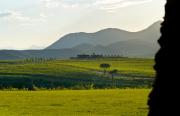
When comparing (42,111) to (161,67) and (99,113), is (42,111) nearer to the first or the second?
(99,113)

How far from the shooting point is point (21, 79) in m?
164

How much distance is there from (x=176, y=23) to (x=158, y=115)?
2.04 metres

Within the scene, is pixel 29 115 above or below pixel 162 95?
below

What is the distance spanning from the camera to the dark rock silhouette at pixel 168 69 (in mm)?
10203

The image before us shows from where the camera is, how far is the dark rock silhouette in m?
10.2

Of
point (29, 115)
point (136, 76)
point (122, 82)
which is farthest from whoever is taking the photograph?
point (136, 76)

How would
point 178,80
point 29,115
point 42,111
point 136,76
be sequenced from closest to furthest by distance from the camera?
point 178,80 → point 29,115 → point 42,111 → point 136,76

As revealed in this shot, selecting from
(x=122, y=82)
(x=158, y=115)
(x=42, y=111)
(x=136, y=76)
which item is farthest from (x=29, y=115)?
(x=136, y=76)

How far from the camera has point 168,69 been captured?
10.3 meters

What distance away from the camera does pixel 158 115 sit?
1043 cm

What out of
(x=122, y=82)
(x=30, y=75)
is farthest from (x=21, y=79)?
(x=122, y=82)

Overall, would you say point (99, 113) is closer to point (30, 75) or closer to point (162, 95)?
point (162, 95)

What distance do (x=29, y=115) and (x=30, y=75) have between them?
5416 inches

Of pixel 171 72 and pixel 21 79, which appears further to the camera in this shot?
pixel 21 79
